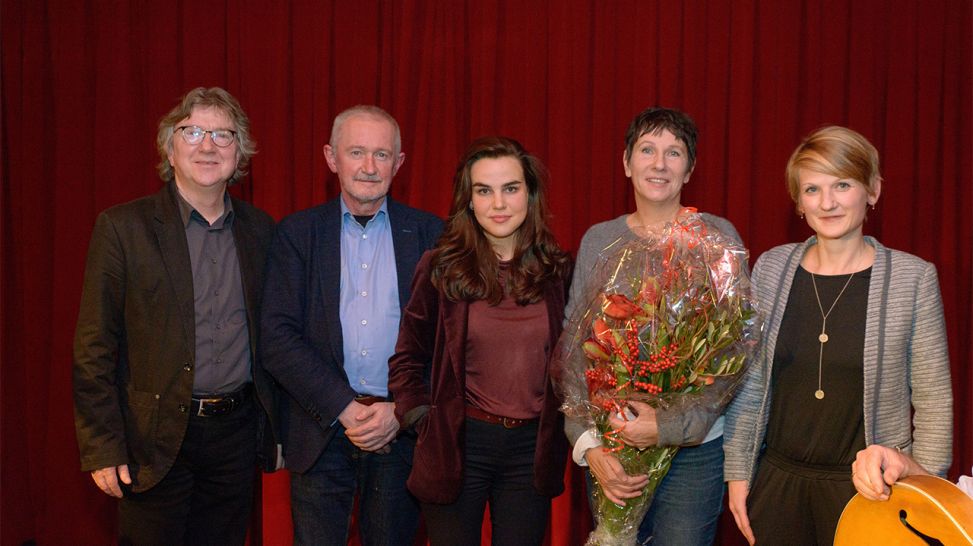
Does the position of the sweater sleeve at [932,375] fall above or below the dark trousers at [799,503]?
above

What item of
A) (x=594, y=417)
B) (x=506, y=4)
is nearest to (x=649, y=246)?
(x=594, y=417)

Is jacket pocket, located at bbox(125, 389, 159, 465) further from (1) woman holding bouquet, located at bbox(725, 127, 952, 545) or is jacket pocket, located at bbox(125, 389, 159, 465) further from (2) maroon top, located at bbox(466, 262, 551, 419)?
(1) woman holding bouquet, located at bbox(725, 127, 952, 545)

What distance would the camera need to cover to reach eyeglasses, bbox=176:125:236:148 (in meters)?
2.48

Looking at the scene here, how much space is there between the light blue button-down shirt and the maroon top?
455 millimetres

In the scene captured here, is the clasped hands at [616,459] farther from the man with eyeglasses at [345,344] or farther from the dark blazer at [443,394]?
the man with eyeglasses at [345,344]

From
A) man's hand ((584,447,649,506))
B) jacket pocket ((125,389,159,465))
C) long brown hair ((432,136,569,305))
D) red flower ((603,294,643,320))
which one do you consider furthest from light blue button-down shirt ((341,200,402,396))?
red flower ((603,294,643,320))

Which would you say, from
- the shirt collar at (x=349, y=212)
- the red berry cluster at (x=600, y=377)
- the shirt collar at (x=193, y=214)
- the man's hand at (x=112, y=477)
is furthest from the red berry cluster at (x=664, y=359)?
the man's hand at (x=112, y=477)

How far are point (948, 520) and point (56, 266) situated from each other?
156 inches

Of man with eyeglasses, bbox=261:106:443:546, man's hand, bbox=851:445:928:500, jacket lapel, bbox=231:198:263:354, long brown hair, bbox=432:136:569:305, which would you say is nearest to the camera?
man's hand, bbox=851:445:928:500

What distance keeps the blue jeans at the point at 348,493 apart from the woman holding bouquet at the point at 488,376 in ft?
1.02

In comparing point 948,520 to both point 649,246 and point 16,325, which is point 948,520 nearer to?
point 649,246

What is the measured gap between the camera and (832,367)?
1.96 meters

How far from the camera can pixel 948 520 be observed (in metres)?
1.36

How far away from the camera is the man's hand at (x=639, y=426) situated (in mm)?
1804
